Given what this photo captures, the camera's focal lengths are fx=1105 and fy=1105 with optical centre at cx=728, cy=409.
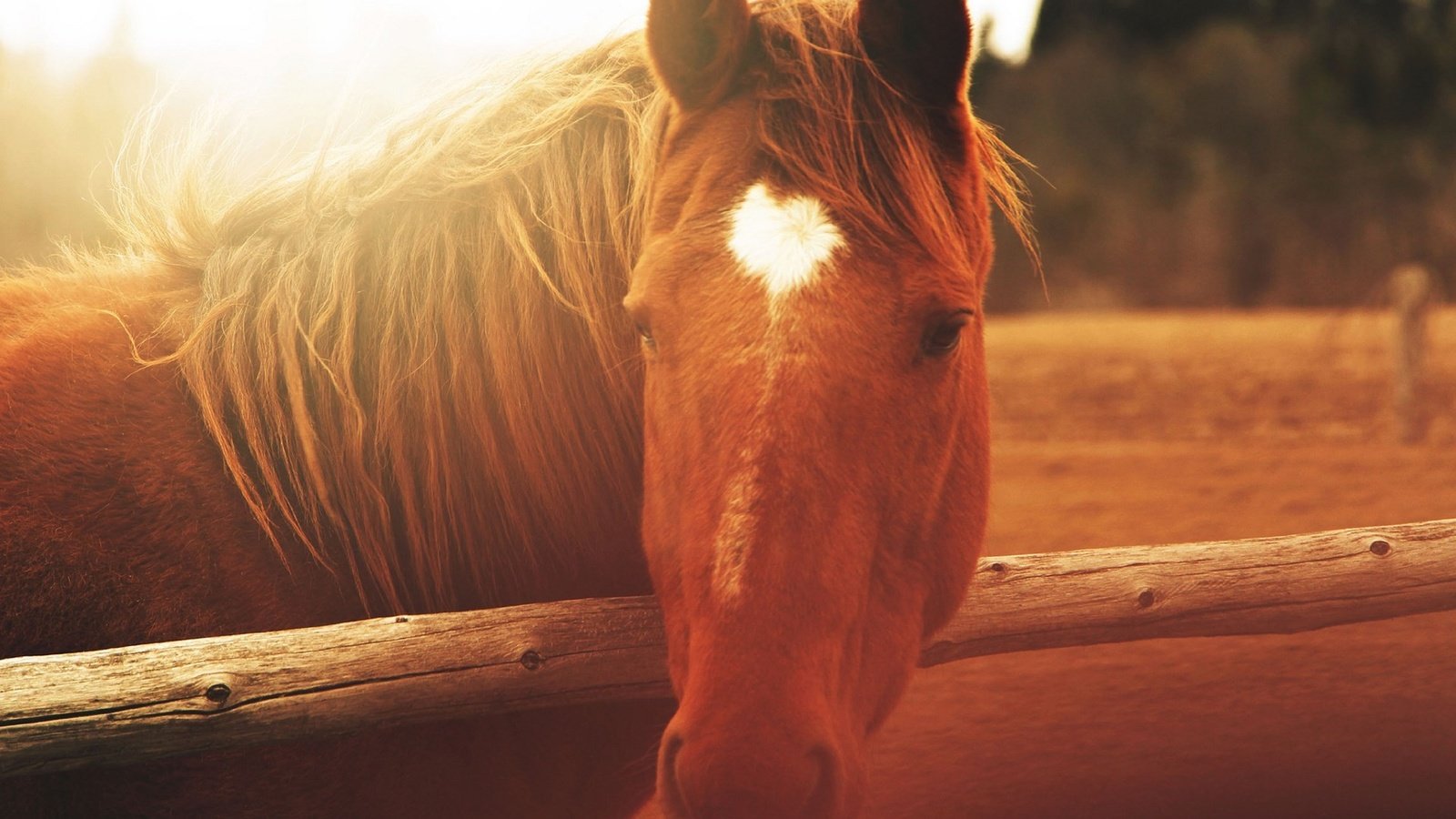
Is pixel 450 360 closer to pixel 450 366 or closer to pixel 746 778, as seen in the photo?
pixel 450 366

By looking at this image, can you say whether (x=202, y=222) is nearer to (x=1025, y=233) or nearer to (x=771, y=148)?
(x=771, y=148)

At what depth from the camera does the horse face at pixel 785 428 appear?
4.83ft

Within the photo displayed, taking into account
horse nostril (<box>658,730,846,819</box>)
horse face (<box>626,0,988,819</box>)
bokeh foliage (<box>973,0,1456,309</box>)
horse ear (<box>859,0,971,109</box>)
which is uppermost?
bokeh foliage (<box>973,0,1456,309</box>)

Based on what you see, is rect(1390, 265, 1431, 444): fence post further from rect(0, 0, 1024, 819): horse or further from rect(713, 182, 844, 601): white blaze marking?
rect(713, 182, 844, 601): white blaze marking

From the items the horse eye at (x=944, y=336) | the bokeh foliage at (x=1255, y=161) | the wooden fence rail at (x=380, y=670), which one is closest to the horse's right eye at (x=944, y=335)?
the horse eye at (x=944, y=336)

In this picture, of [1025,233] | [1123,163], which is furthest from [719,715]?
[1123,163]

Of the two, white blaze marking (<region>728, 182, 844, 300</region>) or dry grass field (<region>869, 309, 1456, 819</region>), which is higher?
white blaze marking (<region>728, 182, 844, 300</region>)

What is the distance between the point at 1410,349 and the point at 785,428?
1109 centimetres

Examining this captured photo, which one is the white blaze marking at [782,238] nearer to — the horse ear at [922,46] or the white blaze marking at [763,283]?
the white blaze marking at [763,283]

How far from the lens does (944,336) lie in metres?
1.70

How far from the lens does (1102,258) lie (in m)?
29.9

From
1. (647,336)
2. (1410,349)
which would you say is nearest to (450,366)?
(647,336)

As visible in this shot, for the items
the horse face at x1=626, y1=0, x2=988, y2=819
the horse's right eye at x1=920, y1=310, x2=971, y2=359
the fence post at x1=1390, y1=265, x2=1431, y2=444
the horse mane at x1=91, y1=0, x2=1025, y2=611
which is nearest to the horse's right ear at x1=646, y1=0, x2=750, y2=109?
the horse face at x1=626, y1=0, x2=988, y2=819

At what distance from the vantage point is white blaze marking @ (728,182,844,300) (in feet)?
5.25
